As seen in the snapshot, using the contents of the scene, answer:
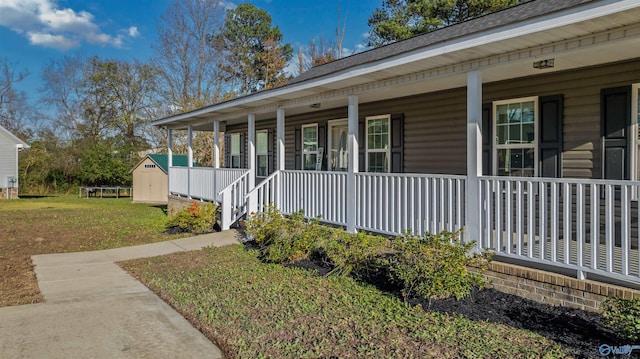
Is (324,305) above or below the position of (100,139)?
below

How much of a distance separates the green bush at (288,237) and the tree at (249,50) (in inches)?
923

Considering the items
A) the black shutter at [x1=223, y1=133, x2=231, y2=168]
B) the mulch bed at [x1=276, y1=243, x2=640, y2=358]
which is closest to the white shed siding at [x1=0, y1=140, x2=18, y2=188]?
the black shutter at [x1=223, y1=133, x2=231, y2=168]

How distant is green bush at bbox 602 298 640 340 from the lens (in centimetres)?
309

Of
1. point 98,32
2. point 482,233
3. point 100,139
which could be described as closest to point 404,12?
point 482,233

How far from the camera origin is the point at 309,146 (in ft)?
37.2

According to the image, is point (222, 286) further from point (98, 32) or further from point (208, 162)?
point (98, 32)

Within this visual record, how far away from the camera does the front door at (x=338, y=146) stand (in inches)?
411

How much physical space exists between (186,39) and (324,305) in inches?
1094

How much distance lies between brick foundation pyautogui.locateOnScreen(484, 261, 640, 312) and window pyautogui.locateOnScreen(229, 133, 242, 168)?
10.8 metres

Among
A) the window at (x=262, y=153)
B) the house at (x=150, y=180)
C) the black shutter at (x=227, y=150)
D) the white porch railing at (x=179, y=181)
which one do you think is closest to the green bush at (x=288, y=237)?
the window at (x=262, y=153)

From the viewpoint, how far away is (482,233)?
5.03 meters

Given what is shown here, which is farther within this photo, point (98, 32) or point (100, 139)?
point (98, 32)

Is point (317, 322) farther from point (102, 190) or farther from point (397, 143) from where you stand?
point (102, 190)

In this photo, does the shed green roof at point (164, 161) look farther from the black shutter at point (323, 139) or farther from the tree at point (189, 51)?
the black shutter at point (323, 139)
